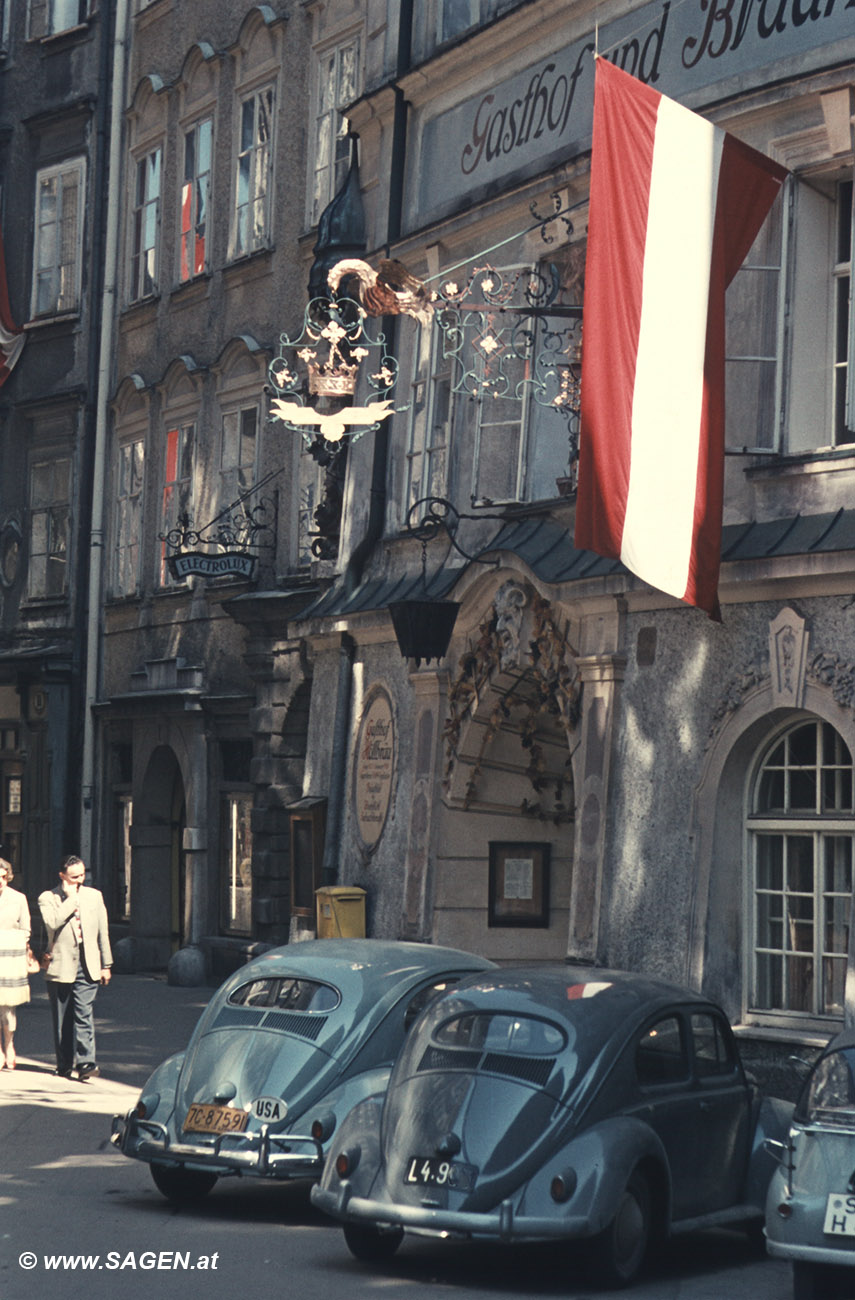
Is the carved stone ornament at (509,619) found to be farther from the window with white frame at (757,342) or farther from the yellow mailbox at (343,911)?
the yellow mailbox at (343,911)

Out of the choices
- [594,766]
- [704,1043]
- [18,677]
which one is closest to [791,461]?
[594,766]

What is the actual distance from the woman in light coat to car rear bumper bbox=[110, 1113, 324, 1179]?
20.2 feet

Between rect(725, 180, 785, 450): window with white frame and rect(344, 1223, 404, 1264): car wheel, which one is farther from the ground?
rect(725, 180, 785, 450): window with white frame

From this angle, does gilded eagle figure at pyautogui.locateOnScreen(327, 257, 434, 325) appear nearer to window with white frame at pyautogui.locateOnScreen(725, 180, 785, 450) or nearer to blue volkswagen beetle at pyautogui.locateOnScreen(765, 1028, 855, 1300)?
window with white frame at pyautogui.locateOnScreen(725, 180, 785, 450)

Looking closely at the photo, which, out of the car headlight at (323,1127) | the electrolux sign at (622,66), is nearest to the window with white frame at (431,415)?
the electrolux sign at (622,66)

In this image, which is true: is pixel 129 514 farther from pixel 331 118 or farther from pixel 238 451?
pixel 331 118

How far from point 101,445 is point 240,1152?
1849cm

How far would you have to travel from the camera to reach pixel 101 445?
2880 cm

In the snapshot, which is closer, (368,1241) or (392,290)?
(368,1241)

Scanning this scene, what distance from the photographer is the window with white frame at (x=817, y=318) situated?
14.9 m

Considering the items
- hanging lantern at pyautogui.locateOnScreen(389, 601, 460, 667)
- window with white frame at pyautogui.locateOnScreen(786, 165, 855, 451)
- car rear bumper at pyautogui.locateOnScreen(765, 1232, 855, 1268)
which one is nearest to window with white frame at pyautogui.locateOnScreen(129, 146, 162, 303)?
hanging lantern at pyautogui.locateOnScreen(389, 601, 460, 667)

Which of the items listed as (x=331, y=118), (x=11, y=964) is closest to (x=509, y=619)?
(x=11, y=964)

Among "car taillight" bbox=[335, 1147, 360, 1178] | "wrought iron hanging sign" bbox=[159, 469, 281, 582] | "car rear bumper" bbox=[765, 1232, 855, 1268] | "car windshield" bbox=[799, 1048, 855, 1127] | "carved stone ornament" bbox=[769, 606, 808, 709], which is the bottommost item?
"car rear bumper" bbox=[765, 1232, 855, 1268]

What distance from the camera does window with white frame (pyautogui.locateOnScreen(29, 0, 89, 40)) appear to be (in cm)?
3067
